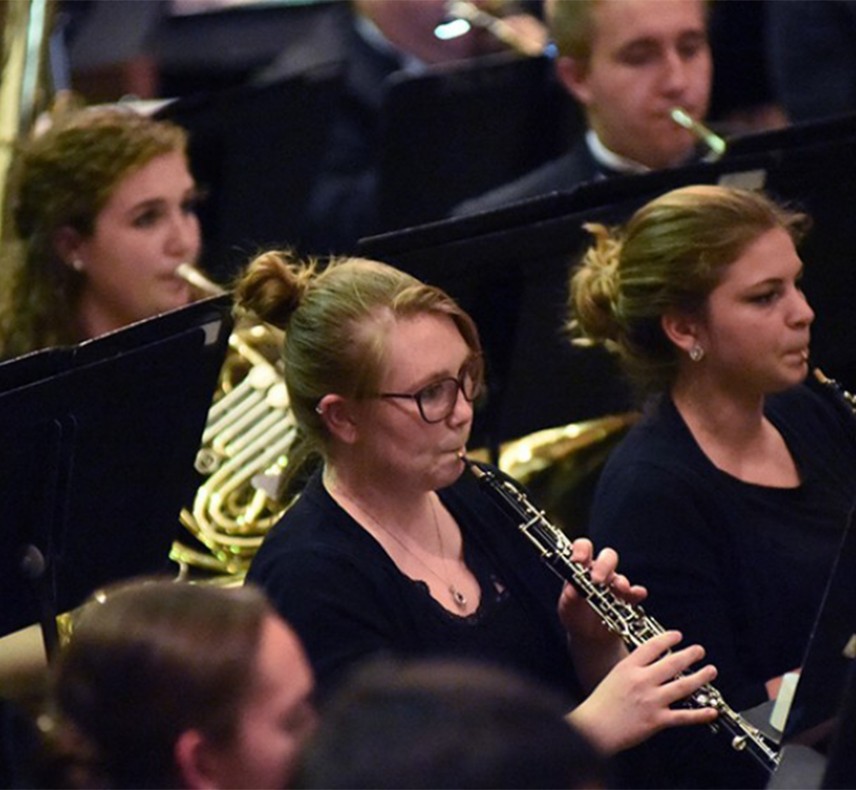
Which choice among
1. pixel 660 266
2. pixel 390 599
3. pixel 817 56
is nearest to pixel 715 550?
pixel 660 266

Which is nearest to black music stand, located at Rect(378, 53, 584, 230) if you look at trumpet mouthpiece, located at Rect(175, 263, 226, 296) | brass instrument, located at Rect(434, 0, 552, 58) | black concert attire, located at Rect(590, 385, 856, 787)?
brass instrument, located at Rect(434, 0, 552, 58)

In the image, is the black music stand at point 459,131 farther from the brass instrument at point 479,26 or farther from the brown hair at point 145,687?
the brown hair at point 145,687

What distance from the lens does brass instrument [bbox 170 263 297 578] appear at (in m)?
3.07

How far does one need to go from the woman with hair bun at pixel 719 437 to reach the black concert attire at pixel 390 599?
0.21 meters

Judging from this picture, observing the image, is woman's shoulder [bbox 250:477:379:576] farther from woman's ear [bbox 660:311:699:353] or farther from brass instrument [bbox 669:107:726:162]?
brass instrument [bbox 669:107:726:162]

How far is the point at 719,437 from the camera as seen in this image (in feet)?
9.25

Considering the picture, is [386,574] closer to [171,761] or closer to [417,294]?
[417,294]

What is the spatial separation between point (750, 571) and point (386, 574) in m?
0.55

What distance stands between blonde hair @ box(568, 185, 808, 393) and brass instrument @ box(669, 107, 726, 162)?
0.59m

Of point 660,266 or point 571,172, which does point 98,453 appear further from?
point 571,172

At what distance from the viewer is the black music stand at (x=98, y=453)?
2.41m

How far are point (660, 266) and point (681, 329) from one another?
9cm

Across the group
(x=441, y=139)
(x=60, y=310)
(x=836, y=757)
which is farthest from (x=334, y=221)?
(x=836, y=757)

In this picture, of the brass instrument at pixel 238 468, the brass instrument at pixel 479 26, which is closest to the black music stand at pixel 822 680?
the brass instrument at pixel 238 468
